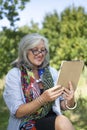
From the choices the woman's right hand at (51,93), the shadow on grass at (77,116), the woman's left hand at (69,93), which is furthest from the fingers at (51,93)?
the shadow on grass at (77,116)

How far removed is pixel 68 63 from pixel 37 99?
42cm

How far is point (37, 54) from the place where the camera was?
11.9 feet

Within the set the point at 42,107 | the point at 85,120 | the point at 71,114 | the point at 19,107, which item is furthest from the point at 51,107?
the point at 71,114

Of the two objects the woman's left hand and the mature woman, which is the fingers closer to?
the mature woman

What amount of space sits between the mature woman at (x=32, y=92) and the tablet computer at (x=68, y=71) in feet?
0.21

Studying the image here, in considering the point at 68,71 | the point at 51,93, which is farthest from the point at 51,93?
the point at 68,71

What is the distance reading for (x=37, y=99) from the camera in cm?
331

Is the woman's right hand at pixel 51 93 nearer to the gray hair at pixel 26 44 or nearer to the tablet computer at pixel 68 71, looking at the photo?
the tablet computer at pixel 68 71

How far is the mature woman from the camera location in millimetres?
3404

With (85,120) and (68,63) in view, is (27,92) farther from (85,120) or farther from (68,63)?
(85,120)

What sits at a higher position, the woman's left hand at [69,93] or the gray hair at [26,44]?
the gray hair at [26,44]

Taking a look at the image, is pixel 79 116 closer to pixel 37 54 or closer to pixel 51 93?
pixel 37 54

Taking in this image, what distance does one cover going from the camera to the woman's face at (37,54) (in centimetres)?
361

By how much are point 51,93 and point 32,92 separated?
34 centimetres
